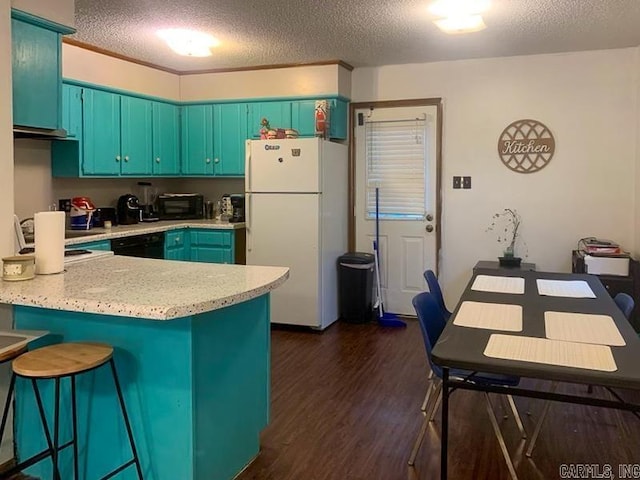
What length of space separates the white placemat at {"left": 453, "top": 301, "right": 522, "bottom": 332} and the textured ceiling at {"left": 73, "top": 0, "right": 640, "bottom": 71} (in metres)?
1.95

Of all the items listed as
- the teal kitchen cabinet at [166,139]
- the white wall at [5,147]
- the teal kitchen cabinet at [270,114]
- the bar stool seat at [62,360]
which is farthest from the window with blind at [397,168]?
the bar stool seat at [62,360]

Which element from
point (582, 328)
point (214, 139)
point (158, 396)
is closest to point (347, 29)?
point (214, 139)

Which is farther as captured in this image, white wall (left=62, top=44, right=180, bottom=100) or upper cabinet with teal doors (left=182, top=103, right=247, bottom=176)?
upper cabinet with teal doors (left=182, top=103, right=247, bottom=176)

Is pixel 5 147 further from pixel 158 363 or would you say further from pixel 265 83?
pixel 265 83

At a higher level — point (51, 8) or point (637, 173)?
point (51, 8)

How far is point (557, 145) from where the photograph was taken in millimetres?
4914

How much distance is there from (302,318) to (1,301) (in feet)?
9.93

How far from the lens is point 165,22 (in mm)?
3984

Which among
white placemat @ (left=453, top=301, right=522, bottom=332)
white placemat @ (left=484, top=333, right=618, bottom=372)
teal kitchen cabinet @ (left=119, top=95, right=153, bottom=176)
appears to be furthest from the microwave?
white placemat @ (left=484, top=333, right=618, bottom=372)

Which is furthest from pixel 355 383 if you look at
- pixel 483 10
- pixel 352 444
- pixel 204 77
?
pixel 204 77

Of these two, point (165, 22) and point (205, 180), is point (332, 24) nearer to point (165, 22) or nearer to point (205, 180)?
point (165, 22)

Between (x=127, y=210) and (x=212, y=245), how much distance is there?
32.8 inches

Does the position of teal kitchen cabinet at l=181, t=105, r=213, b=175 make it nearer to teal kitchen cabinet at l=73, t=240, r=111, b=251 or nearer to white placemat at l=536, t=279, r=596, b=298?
teal kitchen cabinet at l=73, t=240, r=111, b=251

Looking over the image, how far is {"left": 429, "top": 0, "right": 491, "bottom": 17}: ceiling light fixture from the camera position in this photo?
3.48 meters
